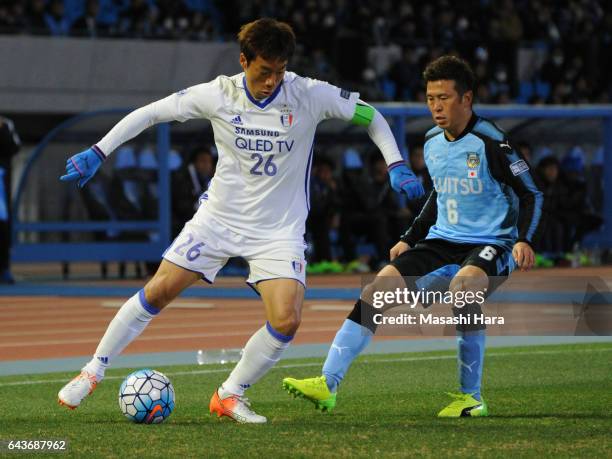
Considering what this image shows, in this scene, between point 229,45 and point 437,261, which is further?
point 229,45

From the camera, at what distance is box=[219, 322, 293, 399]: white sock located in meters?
7.34

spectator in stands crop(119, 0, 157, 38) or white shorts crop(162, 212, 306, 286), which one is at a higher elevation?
spectator in stands crop(119, 0, 157, 38)

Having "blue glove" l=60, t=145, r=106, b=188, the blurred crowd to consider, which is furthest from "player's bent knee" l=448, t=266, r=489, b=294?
the blurred crowd

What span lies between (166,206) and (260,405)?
1170 cm

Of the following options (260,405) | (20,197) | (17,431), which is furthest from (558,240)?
(17,431)

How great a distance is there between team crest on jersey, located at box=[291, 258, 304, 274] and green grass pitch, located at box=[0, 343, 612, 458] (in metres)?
0.80

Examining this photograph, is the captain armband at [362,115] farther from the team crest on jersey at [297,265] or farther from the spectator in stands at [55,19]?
the spectator in stands at [55,19]

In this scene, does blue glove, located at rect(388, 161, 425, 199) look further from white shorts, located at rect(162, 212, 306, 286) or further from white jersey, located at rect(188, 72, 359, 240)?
white shorts, located at rect(162, 212, 306, 286)

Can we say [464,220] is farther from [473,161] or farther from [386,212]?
[386,212]

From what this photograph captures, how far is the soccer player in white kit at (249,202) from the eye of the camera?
732 centimetres

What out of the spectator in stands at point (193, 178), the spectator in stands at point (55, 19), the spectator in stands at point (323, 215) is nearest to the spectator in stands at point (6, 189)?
the spectator in stands at point (193, 178)

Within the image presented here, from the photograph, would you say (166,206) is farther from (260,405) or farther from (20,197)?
(260,405)

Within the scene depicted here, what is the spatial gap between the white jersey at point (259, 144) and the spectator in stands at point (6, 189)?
10977 millimetres

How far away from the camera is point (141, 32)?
90.2 ft
